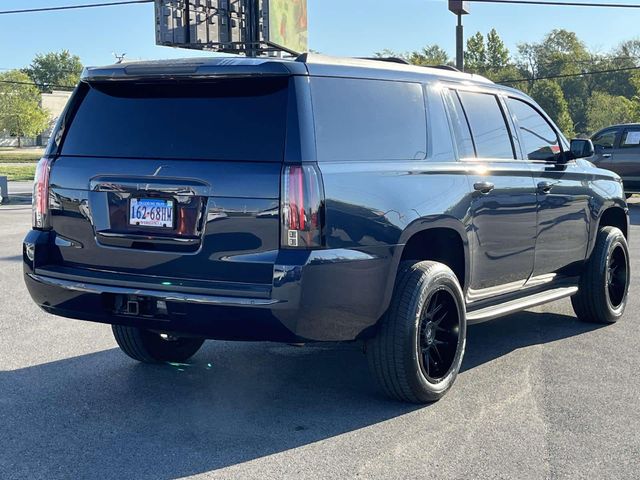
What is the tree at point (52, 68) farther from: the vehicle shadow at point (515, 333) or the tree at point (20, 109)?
the vehicle shadow at point (515, 333)

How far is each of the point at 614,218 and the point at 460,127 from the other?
106 inches

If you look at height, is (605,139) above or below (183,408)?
above

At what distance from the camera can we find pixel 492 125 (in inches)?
235

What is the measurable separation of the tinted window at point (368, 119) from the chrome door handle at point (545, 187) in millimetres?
1391

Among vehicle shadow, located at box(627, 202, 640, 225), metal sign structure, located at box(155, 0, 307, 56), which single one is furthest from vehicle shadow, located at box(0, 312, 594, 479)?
metal sign structure, located at box(155, 0, 307, 56)

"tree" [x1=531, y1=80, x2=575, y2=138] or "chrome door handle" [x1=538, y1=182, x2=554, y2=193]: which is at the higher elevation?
"tree" [x1=531, y1=80, x2=575, y2=138]

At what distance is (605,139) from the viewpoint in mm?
21188

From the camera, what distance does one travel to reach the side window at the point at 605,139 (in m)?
21.0

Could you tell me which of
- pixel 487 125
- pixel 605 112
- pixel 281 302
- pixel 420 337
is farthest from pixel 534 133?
pixel 605 112

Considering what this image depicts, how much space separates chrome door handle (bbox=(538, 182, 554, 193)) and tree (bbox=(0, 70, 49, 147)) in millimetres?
82485

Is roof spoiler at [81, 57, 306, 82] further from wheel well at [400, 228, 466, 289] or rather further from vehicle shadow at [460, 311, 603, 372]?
vehicle shadow at [460, 311, 603, 372]

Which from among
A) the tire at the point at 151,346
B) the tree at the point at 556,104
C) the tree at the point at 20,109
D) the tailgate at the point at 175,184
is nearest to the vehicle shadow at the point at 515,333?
the tire at the point at 151,346

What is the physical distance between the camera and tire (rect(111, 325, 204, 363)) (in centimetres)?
564

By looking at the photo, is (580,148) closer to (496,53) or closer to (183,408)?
(183,408)
